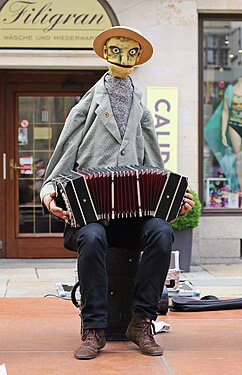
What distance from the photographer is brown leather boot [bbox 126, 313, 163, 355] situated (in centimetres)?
464

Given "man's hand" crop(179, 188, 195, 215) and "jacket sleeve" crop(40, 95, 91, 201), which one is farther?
"jacket sleeve" crop(40, 95, 91, 201)

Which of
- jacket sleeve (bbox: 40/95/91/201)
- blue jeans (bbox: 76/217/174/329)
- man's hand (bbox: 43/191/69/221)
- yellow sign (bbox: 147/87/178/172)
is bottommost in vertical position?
blue jeans (bbox: 76/217/174/329)

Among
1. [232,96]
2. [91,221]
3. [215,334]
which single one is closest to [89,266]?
[91,221]

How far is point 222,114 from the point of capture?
10.5m

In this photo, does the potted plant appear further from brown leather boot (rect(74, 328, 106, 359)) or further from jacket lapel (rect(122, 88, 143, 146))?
brown leather boot (rect(74, 328, 106, 359))

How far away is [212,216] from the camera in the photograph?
33.7 feet

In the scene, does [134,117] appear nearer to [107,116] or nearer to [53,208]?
[107,116]

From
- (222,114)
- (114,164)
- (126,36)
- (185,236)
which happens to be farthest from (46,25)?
(114,164)

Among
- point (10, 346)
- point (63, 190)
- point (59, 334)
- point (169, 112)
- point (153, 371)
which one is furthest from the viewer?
point (169, 112)

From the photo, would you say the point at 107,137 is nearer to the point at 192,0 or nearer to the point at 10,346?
the point at 10,346

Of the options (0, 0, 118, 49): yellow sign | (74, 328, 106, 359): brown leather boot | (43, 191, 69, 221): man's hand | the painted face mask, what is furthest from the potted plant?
(74, 328, 106, 359): brown leather boot

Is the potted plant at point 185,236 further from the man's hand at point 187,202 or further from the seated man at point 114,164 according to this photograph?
the man's hand at point 187,202

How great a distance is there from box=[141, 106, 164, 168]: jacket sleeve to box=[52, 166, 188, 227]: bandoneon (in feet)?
1.41

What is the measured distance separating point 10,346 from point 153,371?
3.47ft
